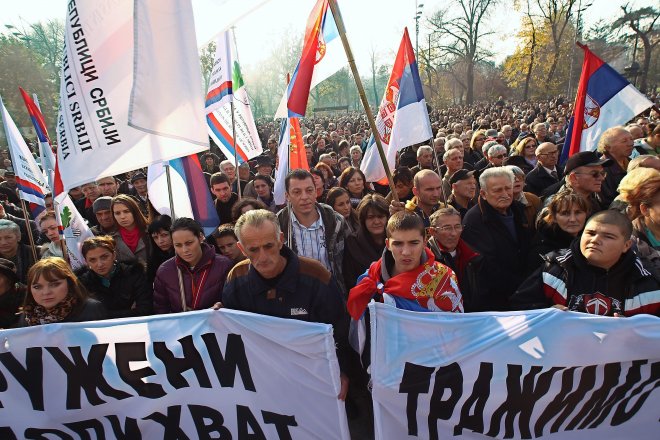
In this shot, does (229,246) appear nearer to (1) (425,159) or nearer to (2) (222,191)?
(2) (222,191)

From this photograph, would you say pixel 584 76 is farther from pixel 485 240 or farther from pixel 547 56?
pixel 547 56

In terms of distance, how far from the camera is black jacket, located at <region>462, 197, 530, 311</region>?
331 cm

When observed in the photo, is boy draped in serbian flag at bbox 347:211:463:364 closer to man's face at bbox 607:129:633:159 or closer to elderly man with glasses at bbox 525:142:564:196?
man's face at bbox 607:129:633:159

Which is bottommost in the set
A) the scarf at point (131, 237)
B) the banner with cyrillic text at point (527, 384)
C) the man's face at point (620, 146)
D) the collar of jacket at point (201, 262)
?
the banner with cyrillic text at point (527, 384)

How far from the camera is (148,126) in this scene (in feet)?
7.88

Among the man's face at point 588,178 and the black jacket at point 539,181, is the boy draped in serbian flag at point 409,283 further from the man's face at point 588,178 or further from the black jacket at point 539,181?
the black jacket at point 539,181

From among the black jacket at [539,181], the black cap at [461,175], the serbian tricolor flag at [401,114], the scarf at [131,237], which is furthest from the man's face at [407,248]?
the black jacket at [539,181]

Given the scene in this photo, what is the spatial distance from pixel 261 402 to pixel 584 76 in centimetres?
502

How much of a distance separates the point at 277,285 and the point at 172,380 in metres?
0.77

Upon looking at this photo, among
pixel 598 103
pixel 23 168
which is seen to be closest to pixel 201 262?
pixel 23 168

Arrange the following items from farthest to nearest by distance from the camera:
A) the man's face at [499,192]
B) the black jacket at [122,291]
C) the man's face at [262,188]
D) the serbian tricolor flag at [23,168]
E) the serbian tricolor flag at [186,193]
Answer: the man's face at [262,188] < the serbian tricolor flag at [23,168] < the serbian tricolor flag at [186,193] < the man's face at [499,192] < the black jacket at [122,291]

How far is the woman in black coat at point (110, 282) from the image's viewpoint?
329 centimetres

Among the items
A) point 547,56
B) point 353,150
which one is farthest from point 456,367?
point 547,56

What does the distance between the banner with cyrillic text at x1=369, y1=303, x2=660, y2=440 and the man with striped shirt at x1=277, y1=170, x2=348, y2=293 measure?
147 centimetres
